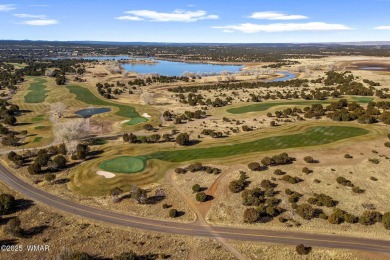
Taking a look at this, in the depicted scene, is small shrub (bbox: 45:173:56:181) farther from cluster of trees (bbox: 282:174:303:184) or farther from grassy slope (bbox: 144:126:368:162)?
cluster of trees (bbox: 282:174:303:184)

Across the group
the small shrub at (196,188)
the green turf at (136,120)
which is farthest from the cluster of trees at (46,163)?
the small shrub at (196,188)

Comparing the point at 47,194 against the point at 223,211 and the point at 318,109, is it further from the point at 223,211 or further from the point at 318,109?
the point at 318,109

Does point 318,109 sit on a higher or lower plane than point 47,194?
higher

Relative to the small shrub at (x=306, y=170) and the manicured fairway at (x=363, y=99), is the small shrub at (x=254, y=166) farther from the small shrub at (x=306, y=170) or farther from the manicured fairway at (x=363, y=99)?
the manicured fairway at (x=363, y=99)

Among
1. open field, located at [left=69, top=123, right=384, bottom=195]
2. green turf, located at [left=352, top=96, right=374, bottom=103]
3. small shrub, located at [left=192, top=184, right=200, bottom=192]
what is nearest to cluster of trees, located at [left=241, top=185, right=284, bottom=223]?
small shrub, located at [left=192, top=184, right=200, bottom=192]

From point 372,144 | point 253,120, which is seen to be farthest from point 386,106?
point 253,120

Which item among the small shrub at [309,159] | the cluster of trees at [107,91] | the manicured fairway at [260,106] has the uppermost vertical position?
the cluster of trees at [107,91]
